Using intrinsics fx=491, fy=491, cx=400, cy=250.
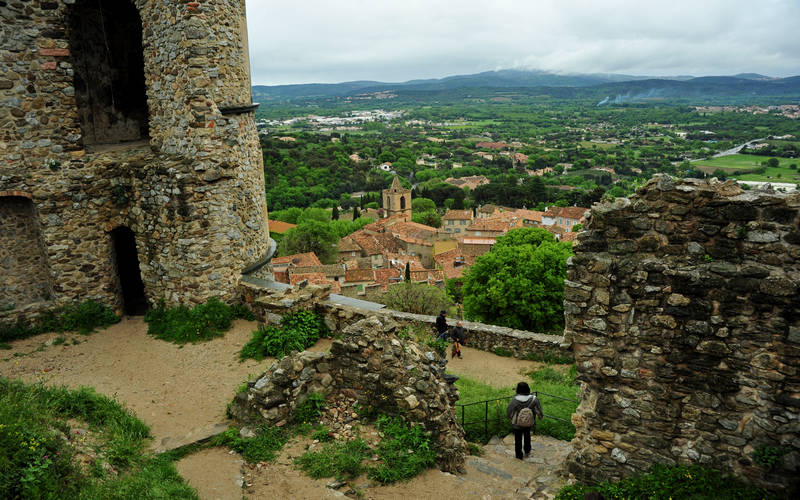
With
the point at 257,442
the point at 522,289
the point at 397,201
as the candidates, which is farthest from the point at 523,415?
the point at 397,201

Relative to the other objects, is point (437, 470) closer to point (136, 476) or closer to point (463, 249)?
point (136, 476)

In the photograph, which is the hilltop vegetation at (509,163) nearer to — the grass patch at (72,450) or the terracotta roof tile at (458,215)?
the terracotta roof tile at (458,215)

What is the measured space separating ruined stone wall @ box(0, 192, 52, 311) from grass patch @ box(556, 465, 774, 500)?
1004 centimetres

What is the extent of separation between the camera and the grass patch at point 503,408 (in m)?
8.50

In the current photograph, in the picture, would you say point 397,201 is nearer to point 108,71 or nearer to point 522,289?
point 522,289

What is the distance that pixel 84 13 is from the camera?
1034cm

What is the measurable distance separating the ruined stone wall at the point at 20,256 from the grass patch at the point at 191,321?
225 centimetres

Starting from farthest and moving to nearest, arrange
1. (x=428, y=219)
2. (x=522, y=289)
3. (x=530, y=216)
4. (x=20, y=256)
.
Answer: (x=428, y=219), (x=530, y=216), (x=522, y=289), (x=20, y=256)

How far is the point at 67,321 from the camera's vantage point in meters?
9.52

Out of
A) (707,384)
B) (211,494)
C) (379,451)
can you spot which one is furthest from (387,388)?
(707,384)

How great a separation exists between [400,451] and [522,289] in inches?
672

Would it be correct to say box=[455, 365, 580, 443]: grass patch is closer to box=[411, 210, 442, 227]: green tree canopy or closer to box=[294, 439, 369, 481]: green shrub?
box=[294, 439, 369, 481]: green shrub

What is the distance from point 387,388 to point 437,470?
1206mm

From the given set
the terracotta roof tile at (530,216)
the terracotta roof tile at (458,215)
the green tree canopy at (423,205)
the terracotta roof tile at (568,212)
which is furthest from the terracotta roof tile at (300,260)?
the green tree canopy at (423,205)
